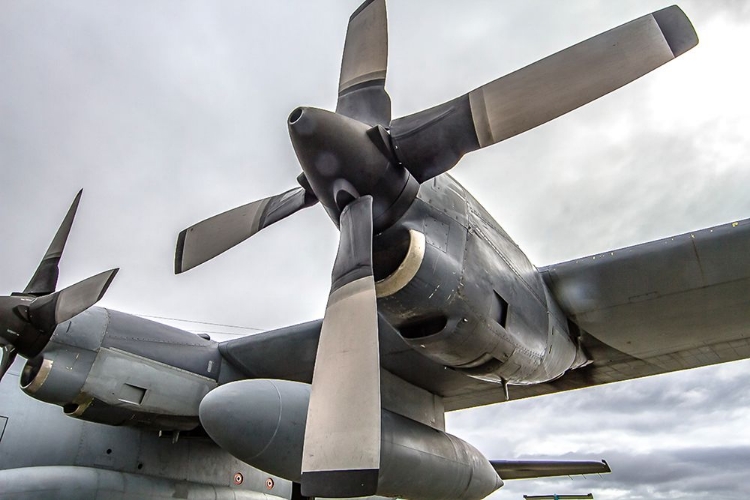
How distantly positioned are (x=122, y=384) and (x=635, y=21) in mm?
6763

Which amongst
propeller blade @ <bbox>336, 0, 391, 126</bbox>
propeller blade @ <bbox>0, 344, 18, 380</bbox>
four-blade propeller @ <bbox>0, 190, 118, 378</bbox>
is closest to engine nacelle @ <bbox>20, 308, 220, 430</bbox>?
four-blade propeller @ <bbox>0, 190, 118, 378</bbox>

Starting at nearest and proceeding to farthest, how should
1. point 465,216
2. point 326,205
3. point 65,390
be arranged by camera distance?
point 326,205
point 465,216
point 65,390

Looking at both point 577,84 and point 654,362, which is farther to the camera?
point 654,362

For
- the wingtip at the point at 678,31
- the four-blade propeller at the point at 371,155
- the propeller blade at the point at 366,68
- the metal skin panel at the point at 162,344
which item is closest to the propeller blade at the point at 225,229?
the four-blade propeller at the point at 371,155

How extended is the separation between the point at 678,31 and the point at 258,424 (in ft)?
15.8

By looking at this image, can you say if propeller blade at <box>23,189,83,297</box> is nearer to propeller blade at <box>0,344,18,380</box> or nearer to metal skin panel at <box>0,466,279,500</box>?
propeller blade at <box>0,344,18,380</box>

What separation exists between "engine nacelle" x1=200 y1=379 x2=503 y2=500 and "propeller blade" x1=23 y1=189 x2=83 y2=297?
3.44 metres

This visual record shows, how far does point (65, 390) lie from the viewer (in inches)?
237

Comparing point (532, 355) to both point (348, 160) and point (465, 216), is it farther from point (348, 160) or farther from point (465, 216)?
point (348, 160)

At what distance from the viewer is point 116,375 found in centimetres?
635

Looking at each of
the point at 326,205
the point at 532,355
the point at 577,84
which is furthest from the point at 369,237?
the point at 532,355

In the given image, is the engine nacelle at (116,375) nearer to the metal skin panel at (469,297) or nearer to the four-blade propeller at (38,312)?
the four-blade propeller at (38,312)

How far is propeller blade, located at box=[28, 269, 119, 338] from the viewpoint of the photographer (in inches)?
224

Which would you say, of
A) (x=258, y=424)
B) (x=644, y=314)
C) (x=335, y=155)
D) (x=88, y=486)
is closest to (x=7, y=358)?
(x=88, y=486)
